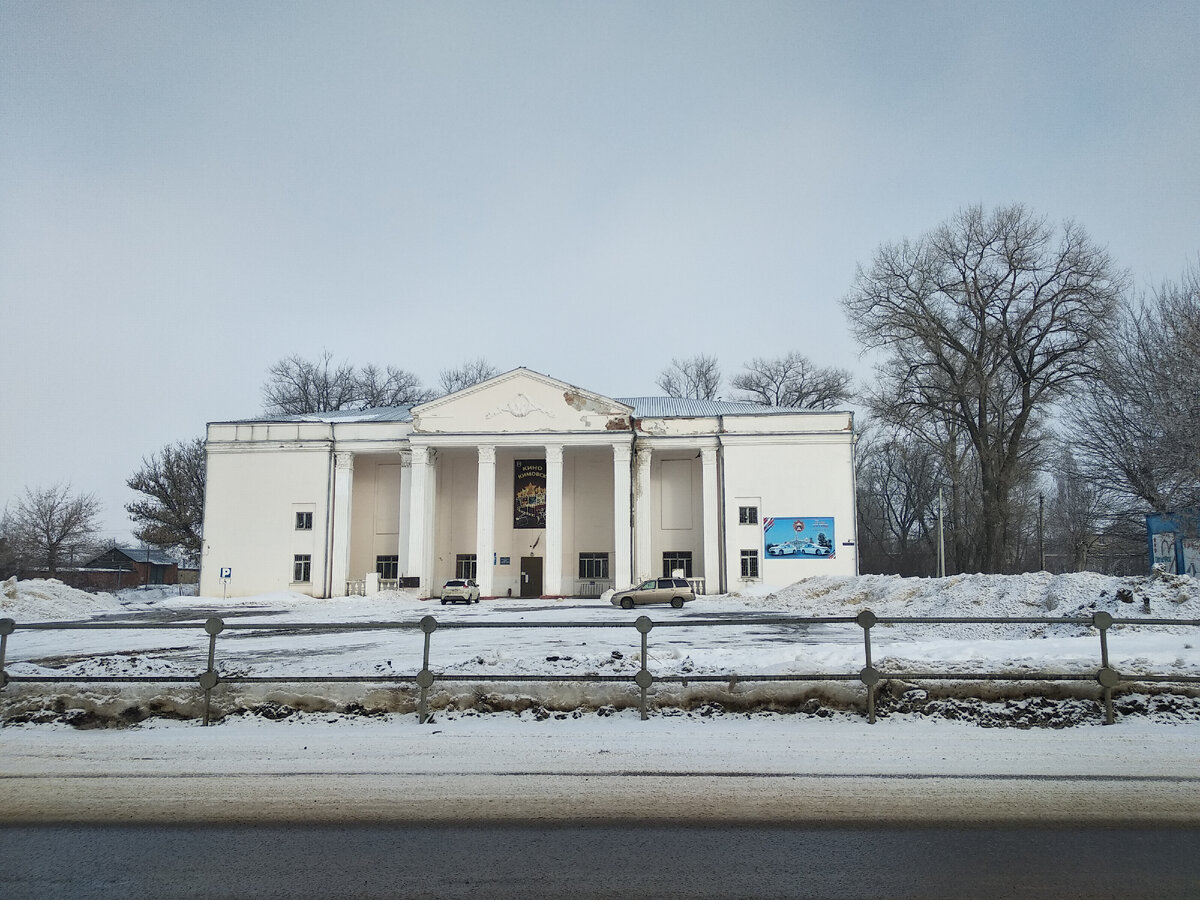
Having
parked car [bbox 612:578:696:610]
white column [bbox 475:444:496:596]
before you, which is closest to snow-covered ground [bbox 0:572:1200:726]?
parked car [bbox 612:578:696:610]

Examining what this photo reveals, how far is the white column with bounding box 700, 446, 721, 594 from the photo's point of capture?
4562 cm

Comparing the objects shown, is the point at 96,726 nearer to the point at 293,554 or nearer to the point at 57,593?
the point at 57,593

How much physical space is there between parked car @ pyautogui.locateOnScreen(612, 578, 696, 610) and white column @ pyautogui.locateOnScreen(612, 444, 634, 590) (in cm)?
783

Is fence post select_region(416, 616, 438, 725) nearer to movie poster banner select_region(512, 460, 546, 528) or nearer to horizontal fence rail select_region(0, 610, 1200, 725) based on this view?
horizontal fence rail select_region(0, 610, 1200, 725)

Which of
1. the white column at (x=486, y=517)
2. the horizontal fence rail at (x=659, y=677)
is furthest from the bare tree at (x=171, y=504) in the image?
the horizontal fence rail at (x=659, y=677)

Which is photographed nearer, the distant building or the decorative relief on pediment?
the decorative relief on pediment

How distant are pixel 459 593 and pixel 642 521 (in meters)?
11.8

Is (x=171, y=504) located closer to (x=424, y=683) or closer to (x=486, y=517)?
(x=486, y=517)

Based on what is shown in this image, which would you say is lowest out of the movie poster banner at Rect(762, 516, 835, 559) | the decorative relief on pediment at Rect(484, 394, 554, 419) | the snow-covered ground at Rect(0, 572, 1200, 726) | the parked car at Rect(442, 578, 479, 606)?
the parked car at Rect(442, 578, 479, 606)

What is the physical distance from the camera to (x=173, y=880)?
5188 mm

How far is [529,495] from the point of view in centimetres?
4988

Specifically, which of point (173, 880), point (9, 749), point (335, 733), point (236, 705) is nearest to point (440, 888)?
point (173, 880)

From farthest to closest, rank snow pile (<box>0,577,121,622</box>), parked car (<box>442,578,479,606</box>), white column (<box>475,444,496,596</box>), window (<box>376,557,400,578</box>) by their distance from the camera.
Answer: window (<box>376,557,400,578</box>), white column (<box>475,444,496,596</box>), parked car (<box>442,578,479,606</box>), snow pile (<box>0,577,121,622</box>)

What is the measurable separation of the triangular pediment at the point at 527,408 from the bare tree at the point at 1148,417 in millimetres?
23154
